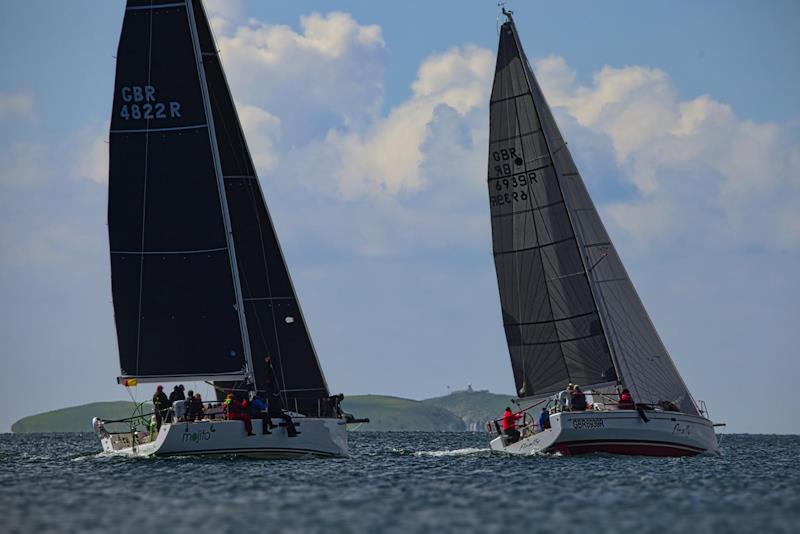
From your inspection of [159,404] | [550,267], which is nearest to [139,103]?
[159,404]

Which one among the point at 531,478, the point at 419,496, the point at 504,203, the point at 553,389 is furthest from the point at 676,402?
the point at 419,496

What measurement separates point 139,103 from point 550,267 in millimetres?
13707

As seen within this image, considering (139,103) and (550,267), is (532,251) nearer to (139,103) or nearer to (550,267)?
(550,267)

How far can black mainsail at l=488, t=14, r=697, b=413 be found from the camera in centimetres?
4234

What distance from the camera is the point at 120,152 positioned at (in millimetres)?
40000

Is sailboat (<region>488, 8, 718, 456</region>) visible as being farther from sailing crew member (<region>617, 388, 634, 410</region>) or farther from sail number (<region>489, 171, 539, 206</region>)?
sailing crew member (<region>617, 388, 634, 410</region>)

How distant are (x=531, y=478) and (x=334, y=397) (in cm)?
1171

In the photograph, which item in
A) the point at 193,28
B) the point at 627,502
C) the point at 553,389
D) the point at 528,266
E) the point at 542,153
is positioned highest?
the point at 193,28

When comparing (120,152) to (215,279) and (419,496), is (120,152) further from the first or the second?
(419,496)

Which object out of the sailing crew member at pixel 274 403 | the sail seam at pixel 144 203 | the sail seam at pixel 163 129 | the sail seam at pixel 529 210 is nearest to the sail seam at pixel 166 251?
the sail seam at pixel 144 203

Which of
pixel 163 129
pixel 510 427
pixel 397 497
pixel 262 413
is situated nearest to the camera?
pixel 397 497

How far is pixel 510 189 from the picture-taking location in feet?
143

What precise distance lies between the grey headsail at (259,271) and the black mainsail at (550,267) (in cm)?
693

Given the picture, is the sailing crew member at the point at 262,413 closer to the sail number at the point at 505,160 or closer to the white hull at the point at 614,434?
the white hull at the point at 614,434
